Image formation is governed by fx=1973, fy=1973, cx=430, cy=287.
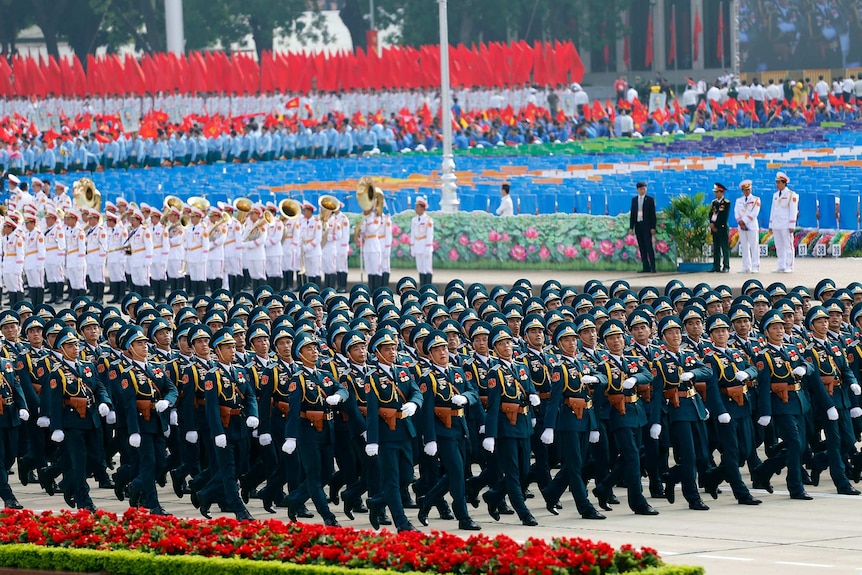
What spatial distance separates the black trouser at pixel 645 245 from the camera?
98.1 ft

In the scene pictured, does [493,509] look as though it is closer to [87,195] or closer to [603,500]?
[603,500]

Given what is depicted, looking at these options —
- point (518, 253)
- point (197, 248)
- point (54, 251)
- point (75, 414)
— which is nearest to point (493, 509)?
point (75, 414)

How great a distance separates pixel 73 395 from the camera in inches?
630

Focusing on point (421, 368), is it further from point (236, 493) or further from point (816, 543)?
point (816, 543)

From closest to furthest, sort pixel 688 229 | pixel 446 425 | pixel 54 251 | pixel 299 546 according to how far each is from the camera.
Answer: pixel 299 546
pixel 446 425
pixel 54 251
pixel 688 229

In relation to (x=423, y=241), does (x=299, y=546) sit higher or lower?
lower

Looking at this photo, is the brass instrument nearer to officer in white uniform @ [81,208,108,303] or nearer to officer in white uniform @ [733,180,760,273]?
officer in white uniform @ [81,208,108,303]

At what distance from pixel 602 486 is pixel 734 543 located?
6.82ft

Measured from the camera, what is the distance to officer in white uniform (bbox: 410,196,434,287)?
30031 mm

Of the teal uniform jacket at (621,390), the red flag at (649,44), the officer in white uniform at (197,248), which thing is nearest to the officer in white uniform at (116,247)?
the officer in white uniform at (197,248)

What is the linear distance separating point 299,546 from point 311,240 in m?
19.4

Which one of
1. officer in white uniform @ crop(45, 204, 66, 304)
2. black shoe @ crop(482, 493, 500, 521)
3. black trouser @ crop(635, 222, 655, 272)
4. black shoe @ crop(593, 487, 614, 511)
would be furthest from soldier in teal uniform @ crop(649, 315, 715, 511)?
officer in white uniform @ crop(45, 204, 66, 304)

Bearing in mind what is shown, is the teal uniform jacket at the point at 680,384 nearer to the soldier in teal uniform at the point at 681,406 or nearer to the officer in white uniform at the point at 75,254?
the soldier in teal uniform at the point at 681,406

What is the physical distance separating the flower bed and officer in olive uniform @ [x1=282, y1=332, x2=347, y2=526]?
2418 millimetres
